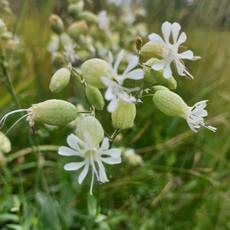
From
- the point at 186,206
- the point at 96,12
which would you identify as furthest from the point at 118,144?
the point at 96,12

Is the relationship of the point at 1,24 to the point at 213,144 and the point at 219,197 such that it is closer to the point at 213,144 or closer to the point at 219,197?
the point at 219,197

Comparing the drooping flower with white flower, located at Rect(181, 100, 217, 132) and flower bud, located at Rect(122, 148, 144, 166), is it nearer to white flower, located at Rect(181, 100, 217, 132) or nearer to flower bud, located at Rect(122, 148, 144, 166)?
white flower, located at Rect(181, 100, 217, 132)

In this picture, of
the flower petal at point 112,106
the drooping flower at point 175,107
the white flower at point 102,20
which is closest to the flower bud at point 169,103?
the drooping flower at point 175,107

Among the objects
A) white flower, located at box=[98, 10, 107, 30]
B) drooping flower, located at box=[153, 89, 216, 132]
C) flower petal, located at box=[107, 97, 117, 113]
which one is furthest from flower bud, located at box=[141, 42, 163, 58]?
white flower, located at box=[98, 10, 107, 30]

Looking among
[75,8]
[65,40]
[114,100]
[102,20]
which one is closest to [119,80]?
[114,100]

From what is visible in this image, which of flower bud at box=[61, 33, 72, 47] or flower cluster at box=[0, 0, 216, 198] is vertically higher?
flower cluster at box=[0, 0, 216, 198]

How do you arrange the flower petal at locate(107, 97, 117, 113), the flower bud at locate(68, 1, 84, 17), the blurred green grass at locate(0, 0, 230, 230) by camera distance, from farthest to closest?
1. the flower bud at locate(68, 1, 84, 17)
2. the blurred green grass at locate(0, 0, 230, 230)
3. the flower petal at locate(107, 97, 117, 113)
